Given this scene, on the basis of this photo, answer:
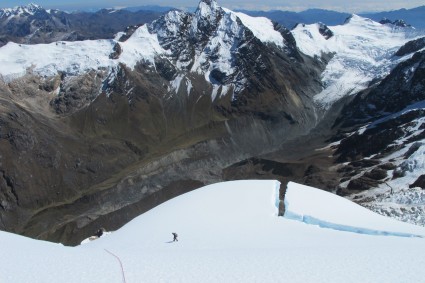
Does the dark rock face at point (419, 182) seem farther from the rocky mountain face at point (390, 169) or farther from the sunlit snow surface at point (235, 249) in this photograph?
the sunlit snow surface at point (235, 249)

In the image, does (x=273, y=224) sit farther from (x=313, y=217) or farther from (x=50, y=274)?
(x=50, y=274)

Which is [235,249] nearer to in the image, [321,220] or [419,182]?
[321,220]

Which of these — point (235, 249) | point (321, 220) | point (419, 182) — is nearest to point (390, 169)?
point (419, 182)

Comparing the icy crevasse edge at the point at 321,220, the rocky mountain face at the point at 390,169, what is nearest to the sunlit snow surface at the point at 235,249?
the icy crevasse edge at the point at 321,220

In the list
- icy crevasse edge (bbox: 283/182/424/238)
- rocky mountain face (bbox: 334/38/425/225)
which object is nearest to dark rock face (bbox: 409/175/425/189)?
rocky mountain face (bbox: 334/38/425/225)

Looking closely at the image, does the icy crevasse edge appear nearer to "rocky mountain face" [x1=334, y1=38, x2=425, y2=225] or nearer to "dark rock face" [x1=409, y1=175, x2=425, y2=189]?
"rocky mountain face" [x1=334, y1=38, x2=425, y2=225]

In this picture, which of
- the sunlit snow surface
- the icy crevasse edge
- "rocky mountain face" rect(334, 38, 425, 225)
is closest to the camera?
the sunlit snow surface

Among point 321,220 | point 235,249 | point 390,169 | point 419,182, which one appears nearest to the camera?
point 235,249

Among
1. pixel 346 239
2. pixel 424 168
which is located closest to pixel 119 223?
pixel 424 168
